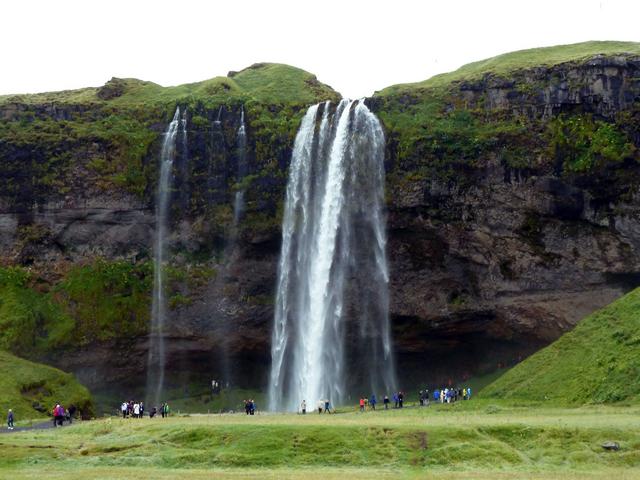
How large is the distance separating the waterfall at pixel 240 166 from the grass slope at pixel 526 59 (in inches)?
502

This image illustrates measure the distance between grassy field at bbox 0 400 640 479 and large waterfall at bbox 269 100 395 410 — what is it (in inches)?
1166

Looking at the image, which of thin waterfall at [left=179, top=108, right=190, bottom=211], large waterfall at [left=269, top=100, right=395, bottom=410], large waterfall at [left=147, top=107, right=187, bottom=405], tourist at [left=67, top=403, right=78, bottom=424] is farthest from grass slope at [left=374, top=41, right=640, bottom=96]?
tourist at [left=67, top=403, right=78, bottom=424]

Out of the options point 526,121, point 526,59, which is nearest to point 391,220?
point 526,121

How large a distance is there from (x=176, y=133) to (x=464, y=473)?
5281 cm

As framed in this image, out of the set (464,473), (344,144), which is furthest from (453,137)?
(464,473)

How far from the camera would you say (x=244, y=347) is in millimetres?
70688

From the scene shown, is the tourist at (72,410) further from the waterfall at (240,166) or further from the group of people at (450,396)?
the group of people at (450,396)

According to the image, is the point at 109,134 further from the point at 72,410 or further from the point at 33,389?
the point at 72,410

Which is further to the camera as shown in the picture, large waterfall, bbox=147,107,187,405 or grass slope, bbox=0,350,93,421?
large waterfall, bbox=147,107,187,405

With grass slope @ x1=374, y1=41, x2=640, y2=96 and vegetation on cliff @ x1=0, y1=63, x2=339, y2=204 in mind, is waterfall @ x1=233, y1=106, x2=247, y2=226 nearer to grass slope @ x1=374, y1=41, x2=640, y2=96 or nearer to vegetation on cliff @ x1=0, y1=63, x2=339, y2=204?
vegetation on cliff @ x1=0, y1=63, x2=339, y2=204

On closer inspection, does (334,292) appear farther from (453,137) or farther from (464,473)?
(464,473)

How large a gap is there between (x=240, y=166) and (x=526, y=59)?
27151 mm

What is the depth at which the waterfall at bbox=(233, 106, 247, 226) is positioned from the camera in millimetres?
70562

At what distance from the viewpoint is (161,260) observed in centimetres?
7200
